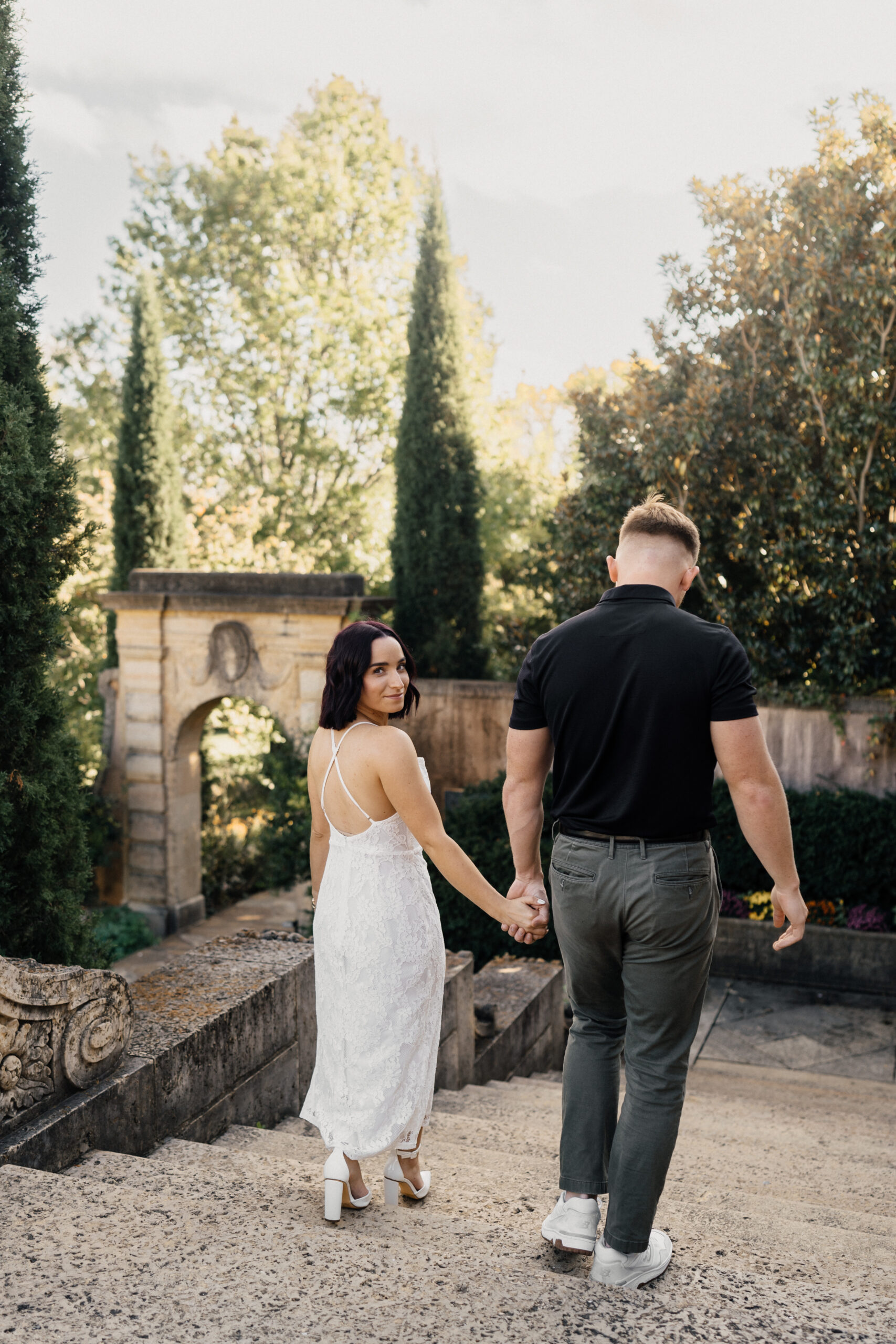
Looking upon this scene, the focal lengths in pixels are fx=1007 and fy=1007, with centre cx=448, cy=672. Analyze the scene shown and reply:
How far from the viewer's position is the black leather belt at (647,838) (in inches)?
94.4

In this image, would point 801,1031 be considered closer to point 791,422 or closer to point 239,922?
point 791,422

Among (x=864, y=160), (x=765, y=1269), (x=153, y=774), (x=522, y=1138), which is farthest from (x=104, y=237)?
(x=765, y=1269)

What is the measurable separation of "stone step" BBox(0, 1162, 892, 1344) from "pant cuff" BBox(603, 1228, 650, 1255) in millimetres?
79

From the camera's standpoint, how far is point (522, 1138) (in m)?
4.08

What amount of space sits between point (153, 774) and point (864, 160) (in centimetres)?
997

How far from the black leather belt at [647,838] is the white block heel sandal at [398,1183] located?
3.61ft

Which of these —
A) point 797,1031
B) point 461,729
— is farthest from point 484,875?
point 461,729

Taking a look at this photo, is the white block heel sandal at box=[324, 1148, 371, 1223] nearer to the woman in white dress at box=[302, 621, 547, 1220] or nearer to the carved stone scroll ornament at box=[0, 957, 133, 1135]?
the woman in white dress at box=[302, 621, 547, 1220]

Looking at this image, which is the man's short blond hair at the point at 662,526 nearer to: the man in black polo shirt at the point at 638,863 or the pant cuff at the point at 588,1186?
the man in black polo shirt at the point at 638,863

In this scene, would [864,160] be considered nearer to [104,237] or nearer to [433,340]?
[433,340]

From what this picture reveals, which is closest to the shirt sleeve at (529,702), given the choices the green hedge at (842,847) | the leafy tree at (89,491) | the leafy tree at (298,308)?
the green hedge at (842,847)

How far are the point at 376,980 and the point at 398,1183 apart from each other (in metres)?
0.62

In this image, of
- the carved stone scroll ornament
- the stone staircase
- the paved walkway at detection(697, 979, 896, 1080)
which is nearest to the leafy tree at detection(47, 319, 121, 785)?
the paved walkway at detection(697, 979, 896, 1080)

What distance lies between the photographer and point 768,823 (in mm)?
2426
